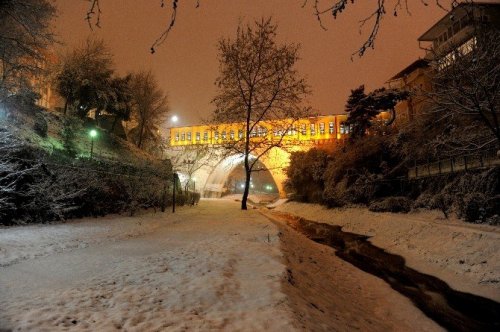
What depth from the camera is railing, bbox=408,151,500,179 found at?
15.3 meters

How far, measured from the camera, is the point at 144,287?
5.67 m

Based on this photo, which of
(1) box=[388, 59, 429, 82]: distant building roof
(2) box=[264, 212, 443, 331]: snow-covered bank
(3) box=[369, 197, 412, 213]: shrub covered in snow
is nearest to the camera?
(2) box=[264, 212, 443, 331]: snow-covered bank

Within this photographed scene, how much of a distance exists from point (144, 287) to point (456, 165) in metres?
17.7

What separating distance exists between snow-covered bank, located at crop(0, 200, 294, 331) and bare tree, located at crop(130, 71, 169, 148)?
33362mm

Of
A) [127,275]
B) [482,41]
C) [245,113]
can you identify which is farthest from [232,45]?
[127,275]

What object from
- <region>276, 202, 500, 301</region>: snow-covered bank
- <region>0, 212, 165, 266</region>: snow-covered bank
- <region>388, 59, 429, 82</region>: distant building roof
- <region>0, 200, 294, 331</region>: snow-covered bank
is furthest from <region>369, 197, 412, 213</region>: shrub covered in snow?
<region>388, 59, 429, 82</region>: distant building roof

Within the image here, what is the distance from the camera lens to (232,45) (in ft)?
78.4

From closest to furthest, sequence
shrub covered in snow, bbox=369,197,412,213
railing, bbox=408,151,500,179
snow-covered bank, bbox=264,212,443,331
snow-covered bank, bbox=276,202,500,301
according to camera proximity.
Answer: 1. snow-covered bank, bbox=264,212,443,331
2. snow-covered bank, bbox=276,202,500,301
3. railing, bbox=408,151,500,179
4. shrub covered in snow, bbox=369,197,412,213

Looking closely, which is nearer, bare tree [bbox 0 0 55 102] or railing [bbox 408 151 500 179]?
bare tree [bbox 0 0 55 102]

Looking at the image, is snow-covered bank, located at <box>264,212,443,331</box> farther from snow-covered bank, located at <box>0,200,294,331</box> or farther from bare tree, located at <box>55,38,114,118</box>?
bare tree, located at <box>55,38,114,118</box>

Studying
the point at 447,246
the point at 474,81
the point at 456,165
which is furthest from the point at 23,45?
the point at 456,165

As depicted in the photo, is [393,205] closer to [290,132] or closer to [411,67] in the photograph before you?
[411,67]

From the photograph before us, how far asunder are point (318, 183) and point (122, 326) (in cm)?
2930

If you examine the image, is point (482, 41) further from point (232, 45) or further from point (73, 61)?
point (73, 61)
